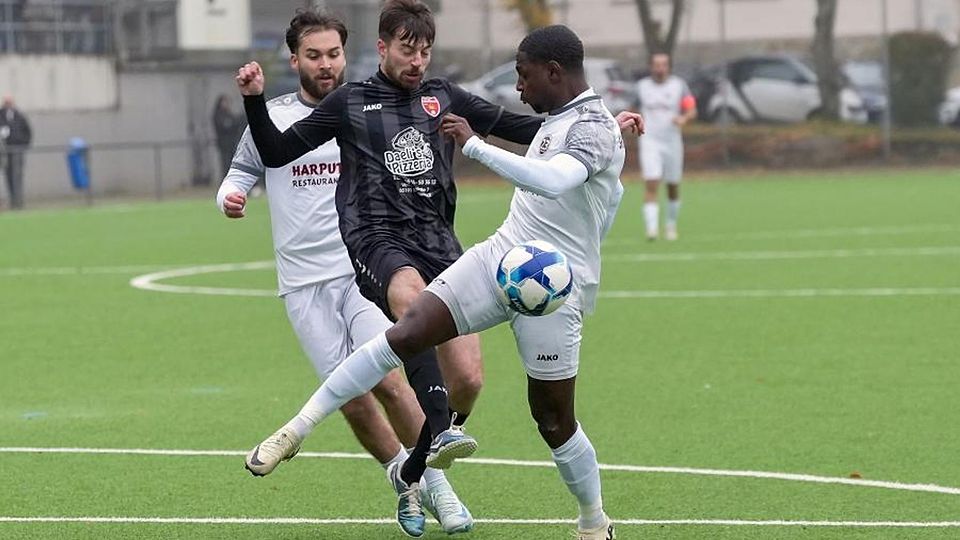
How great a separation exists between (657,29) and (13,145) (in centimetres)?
1635

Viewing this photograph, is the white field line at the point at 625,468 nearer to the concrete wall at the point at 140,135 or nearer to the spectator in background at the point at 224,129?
the concrete wall at the point at 140,135

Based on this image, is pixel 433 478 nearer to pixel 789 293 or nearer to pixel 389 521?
pixel 389 521

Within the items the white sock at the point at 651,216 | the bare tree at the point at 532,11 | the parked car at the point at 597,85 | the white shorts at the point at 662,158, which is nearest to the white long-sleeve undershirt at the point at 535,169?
the white sock at the point at 651,216

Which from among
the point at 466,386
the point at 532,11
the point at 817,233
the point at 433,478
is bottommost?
the point at 817,233

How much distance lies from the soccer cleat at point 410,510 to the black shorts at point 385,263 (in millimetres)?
747

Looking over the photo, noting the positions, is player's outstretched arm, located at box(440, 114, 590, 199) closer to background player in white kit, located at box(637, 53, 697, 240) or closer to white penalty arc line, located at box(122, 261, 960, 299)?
Answer: white penalty arc line, located at box(122, 261, 960, 299)

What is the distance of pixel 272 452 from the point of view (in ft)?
23.3

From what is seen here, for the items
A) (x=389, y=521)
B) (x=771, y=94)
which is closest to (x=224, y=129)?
(x=771, y=94)

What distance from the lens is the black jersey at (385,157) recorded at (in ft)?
26.2

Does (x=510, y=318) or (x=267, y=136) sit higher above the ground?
(x=267, y=136)

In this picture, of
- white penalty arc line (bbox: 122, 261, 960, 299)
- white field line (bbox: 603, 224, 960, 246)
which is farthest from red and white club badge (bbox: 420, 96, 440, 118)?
white field line (bbox: 603, 224, 960, 246)

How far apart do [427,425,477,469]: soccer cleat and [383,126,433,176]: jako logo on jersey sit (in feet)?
3.92

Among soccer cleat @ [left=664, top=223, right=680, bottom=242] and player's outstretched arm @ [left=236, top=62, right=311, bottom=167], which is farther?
soccer cleat @ [left=664, top=223, right=680, bottom=242]

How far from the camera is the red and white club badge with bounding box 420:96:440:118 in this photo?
8.16 meters
